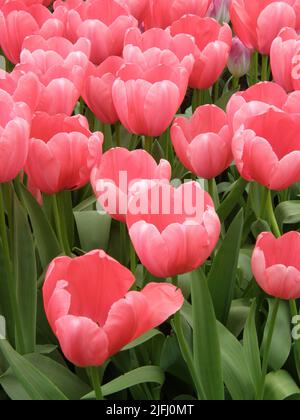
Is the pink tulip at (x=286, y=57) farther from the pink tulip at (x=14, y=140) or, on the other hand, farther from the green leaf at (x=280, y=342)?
the pink tulip at (x=14, y=140)

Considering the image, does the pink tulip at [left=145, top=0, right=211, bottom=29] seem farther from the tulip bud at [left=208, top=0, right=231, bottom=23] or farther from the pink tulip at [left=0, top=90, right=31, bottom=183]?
the pink tulip at [left=0, top=90, right=31, bottom=183]

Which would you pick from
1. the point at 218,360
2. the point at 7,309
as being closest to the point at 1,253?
the point at 7,309

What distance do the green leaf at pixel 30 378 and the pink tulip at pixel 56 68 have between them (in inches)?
15.6

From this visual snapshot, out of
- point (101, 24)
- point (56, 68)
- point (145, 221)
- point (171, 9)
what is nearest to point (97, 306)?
point (145, 221)

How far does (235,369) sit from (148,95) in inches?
16.3

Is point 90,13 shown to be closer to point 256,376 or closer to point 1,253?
point 1,253

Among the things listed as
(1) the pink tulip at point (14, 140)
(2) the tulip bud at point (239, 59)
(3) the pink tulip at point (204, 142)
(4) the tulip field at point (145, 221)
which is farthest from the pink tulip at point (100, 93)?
(2) the tulip bud at point (239, 59)

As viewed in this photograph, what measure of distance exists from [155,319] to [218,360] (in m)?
0.20

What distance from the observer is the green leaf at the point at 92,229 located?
1249 millimetres

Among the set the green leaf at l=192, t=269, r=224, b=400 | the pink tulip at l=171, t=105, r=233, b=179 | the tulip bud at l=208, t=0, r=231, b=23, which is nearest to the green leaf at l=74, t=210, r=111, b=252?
the pink tulip at l=171, t=105, r=233, b=179

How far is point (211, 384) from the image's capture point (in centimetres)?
97

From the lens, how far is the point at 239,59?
1.68 meters

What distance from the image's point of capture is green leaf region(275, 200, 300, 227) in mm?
1309

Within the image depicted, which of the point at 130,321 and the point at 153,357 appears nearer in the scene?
the point at 130,321
